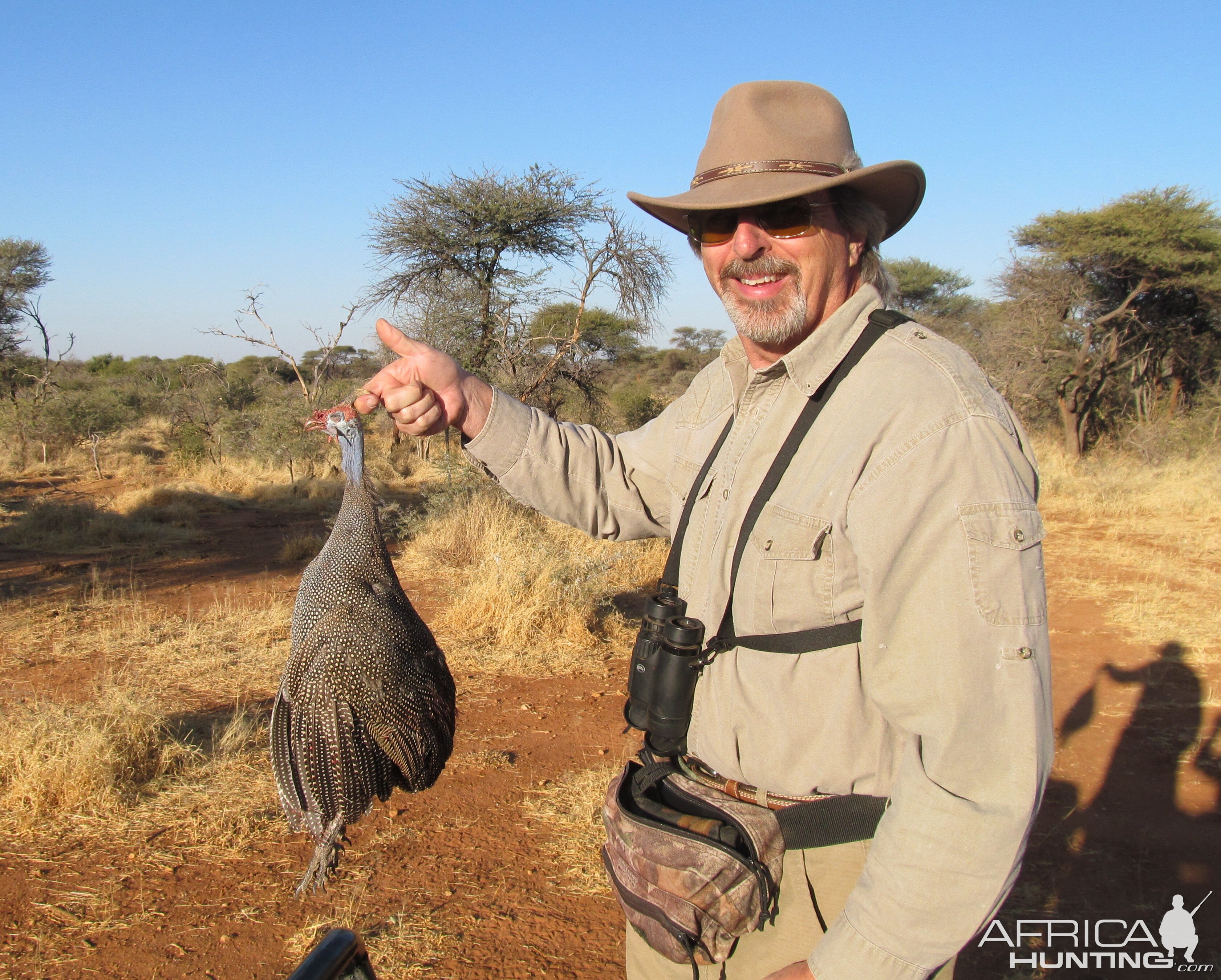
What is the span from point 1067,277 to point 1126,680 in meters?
13.1

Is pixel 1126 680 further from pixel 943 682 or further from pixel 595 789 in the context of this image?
pixel 943 682

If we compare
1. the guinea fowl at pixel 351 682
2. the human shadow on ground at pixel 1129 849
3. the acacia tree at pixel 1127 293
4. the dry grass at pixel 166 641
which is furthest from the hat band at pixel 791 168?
the acacia tree at pixel 1127 293

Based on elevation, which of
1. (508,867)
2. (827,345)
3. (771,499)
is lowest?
(508,867)

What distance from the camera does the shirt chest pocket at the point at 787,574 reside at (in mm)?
1363

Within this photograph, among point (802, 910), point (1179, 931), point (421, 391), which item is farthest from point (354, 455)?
point (1179, 931)

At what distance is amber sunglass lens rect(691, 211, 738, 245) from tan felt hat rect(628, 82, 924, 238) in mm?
39

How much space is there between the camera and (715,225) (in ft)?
5.64

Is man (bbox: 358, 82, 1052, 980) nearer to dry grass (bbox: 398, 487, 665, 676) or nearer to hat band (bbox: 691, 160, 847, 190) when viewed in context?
hat band (bbox: 691, 160, 847, 190)

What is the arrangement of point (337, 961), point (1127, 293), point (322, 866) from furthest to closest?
point (1127, 293) → point (322, 866) → point (337, 961)

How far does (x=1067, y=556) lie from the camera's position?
964 centimetres

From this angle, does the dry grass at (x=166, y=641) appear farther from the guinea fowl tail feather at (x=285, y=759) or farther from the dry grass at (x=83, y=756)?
the guinea fowl tail feather at (x=285, y=759)

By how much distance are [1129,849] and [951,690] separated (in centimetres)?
374

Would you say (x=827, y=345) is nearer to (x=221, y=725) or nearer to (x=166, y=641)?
(x=221, y=725)

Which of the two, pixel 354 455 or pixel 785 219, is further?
pixel 354 455
